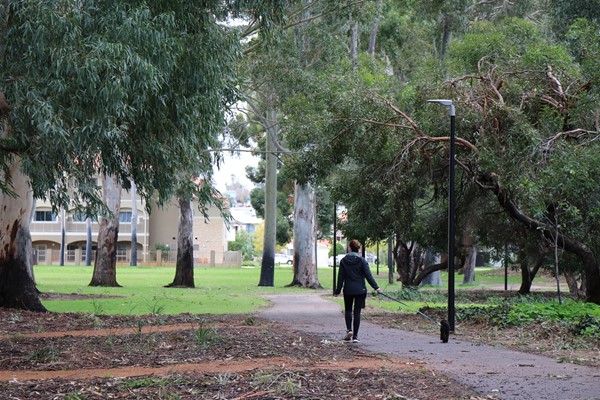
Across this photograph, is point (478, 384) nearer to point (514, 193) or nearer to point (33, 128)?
point (33, 128)

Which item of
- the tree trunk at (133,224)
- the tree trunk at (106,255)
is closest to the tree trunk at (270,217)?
the tree trunk at (106,255)

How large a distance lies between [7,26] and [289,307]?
48.4 feet

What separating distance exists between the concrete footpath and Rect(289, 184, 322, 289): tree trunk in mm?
24774

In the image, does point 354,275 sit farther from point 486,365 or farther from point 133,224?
point 133,224

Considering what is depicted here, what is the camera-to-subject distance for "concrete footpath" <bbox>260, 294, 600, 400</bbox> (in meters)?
10.6

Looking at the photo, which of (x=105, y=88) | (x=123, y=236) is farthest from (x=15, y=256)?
(x=123, y=236)

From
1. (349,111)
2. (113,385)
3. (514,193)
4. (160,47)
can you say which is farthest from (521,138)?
(113,385)

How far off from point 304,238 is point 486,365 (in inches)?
1330

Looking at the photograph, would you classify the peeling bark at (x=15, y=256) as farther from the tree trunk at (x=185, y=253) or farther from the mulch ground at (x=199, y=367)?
the tree trunk at (x=185, y=253)

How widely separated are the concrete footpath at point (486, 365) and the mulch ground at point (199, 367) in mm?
408

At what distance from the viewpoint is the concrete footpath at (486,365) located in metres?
10.6

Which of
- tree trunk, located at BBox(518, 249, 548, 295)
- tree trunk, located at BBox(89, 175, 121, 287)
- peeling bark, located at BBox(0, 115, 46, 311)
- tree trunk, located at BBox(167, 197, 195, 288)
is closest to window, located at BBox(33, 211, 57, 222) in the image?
tree trunk, located at BBox(167, 197, 195, 288)

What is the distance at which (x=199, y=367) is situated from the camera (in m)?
12.3

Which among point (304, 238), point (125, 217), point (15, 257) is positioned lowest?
point (15, 257)
